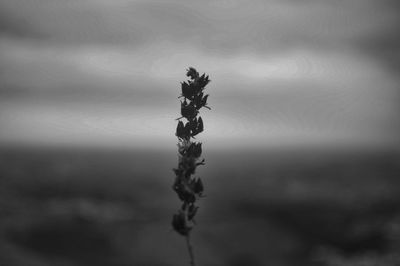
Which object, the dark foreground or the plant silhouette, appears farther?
the dark foreground

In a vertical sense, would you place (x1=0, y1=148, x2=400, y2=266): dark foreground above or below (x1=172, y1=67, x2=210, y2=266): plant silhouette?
above

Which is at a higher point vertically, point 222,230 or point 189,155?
point 222,230

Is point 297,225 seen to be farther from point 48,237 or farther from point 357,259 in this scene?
point 48,237

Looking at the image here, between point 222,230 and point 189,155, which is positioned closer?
point 189,155

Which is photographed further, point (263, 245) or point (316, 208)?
point (316, 208)

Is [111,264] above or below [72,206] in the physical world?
below

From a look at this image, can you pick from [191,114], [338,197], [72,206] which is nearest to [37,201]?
[72,206]

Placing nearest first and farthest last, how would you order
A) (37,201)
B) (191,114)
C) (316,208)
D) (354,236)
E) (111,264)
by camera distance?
1. (191,114)
2. (111,264)
3. (354,236)
4. (316,208)
5. (37,201)

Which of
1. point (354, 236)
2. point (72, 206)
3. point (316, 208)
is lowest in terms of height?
point (354, 236)
